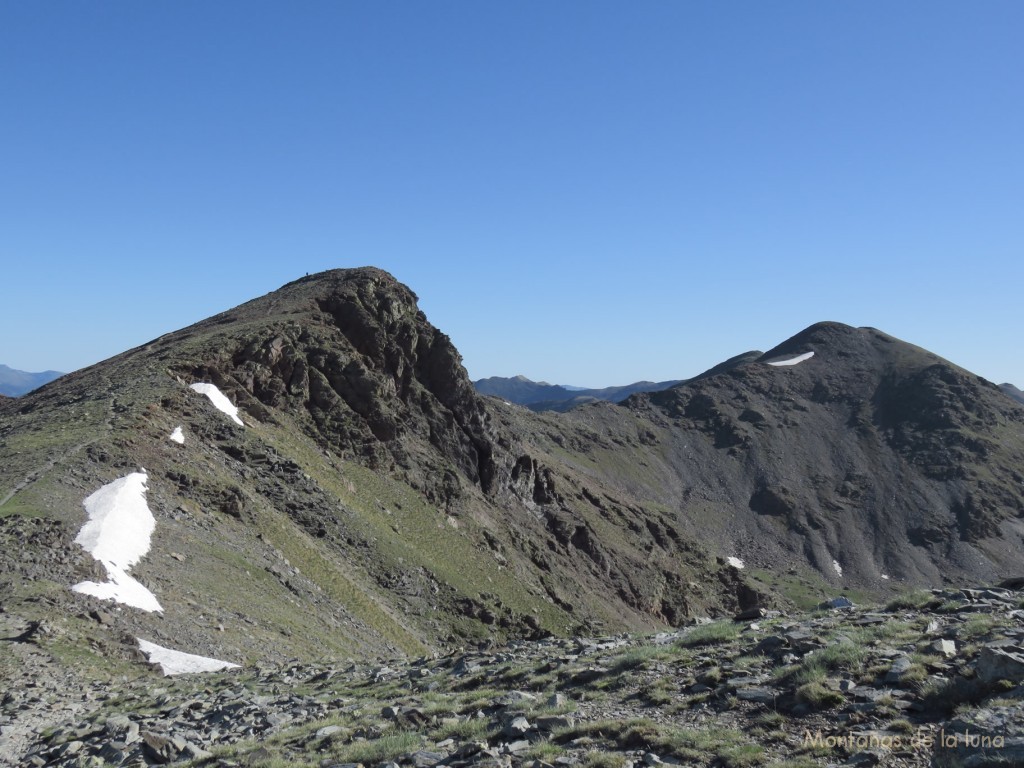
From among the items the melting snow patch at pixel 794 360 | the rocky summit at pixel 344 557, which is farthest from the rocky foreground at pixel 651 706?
the melting snow patch at pixel 794 360

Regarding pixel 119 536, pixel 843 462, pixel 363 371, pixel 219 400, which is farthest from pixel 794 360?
pixel 119 536

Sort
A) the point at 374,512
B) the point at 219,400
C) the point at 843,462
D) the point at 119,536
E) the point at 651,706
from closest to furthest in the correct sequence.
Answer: the point at 651,706 < the point at 119,536 < the point at 219,400 < the point at 374,512 < the point at 843,462

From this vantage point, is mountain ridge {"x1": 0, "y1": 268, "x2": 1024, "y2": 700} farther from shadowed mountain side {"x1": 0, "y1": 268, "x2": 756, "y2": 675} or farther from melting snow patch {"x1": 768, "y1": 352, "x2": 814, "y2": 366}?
melting snow patch {"x1": 768, "y1": 352, "x2": 814, "y2": 366}

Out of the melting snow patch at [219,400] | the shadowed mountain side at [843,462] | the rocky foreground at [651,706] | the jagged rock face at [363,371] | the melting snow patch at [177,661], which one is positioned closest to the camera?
the rocky foreground at [651,706]

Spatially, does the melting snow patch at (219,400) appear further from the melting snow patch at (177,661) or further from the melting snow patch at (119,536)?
the melting snow patch at (177,661)

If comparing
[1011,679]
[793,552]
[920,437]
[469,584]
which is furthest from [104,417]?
[920,437]

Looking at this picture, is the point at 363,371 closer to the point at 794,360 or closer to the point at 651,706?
the point at 651,706

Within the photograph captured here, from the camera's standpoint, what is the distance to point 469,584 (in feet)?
155

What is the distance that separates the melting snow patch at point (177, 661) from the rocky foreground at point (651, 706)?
3328mm

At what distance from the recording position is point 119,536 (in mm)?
27469

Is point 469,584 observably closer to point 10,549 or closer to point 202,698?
point 10,549

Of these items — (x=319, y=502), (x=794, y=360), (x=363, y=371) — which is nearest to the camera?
(x=319, y=502)

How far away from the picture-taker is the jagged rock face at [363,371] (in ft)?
168

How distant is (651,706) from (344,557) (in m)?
31.9
